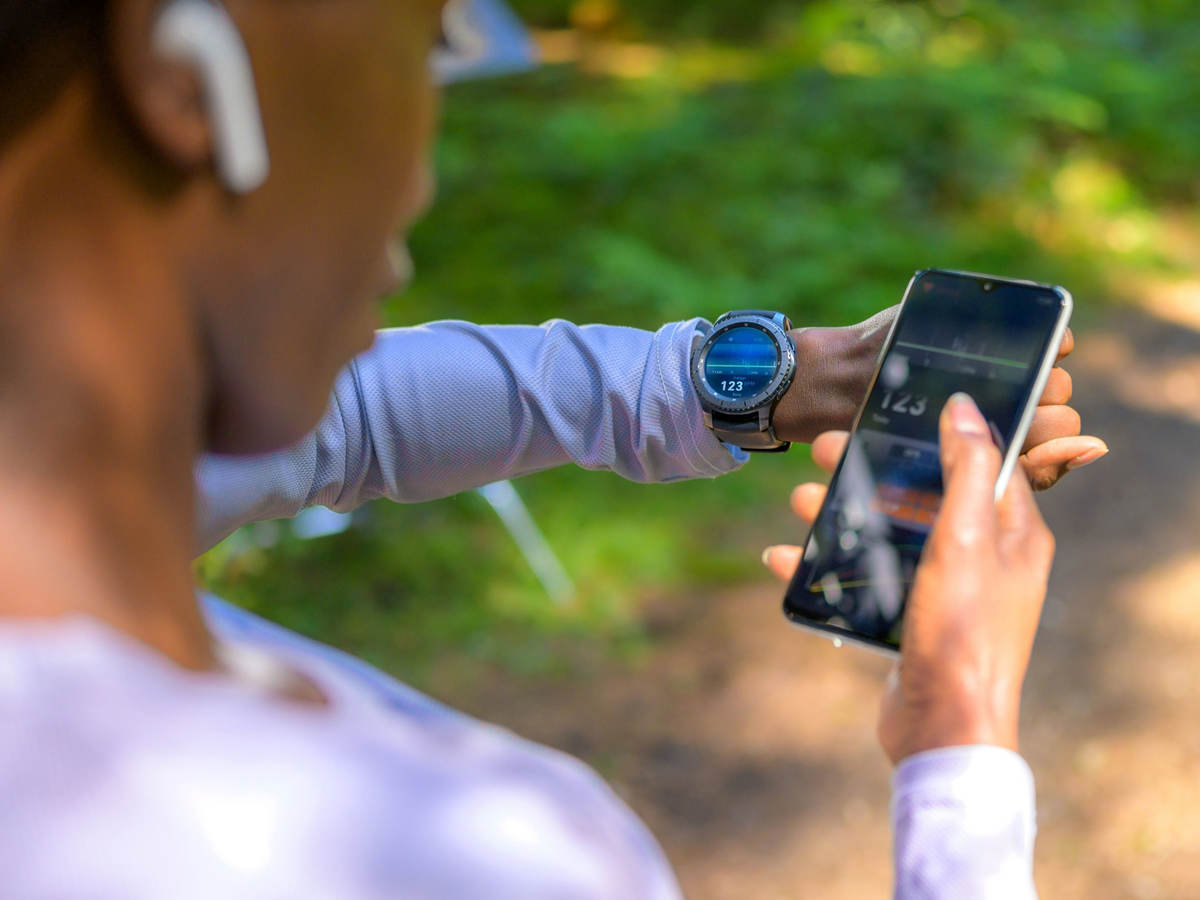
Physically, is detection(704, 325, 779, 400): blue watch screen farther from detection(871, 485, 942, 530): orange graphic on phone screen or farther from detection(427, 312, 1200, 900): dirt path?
detection(427, 312, 1200, 900): dirt path

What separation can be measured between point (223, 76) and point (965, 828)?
2.15 ft

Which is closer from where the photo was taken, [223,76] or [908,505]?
[223,76]

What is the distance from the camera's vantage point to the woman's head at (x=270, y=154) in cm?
59

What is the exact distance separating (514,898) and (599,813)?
9 cm

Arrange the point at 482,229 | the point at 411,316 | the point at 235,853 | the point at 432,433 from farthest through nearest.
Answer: the point at 482,229, the point at 411,316, the point at 432,433, the point at 235,853

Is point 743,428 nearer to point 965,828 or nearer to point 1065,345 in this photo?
point 1065,345

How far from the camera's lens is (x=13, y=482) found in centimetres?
59

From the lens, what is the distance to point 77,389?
609mm

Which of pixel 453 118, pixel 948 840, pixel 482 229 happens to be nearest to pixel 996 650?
pixel 948 840

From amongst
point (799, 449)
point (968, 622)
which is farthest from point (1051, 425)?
point (799, 449)

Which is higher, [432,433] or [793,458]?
[432,433]

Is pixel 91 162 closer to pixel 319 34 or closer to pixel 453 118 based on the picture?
pixel 319 34

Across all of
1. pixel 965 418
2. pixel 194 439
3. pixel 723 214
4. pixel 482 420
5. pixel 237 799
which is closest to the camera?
pixel 237 799

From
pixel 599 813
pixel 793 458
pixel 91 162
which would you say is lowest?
pixel 793 458
